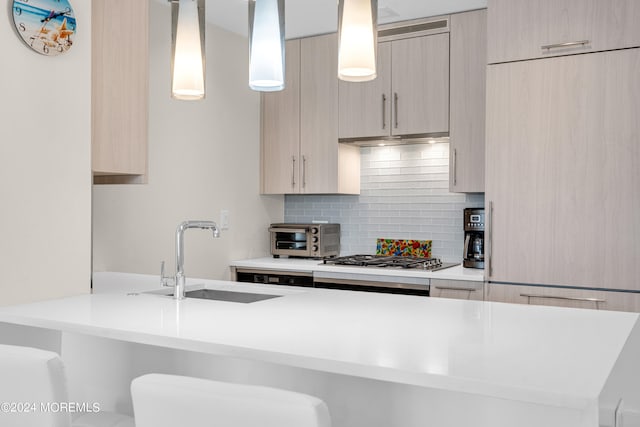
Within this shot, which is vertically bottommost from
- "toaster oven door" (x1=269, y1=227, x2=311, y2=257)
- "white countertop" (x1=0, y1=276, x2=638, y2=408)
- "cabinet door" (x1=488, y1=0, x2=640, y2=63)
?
"white countertop" (x1=0, y1=276, x2=638, y2=408)

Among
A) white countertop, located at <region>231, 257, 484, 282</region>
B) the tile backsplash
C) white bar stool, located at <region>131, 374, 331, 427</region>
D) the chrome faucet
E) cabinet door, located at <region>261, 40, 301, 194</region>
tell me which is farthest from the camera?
cabinet door, located at <region>261, 40, 301, 194</region>

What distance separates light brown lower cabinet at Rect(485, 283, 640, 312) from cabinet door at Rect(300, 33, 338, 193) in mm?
1414

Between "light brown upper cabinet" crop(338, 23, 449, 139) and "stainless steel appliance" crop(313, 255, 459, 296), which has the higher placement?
"light brown upper cabinet" crop(338, 23, 449, 139)

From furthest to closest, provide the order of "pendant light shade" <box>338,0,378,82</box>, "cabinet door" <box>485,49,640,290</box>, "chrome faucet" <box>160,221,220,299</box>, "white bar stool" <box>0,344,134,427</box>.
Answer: "cabinet door" <box>485,49,640,290</box>
"chrome faucet" <box>160,221,220,299</box>
"pendant light shade" <box>338,0,378,82</box>
"white bar stool" <box>0,344,134,427</box>

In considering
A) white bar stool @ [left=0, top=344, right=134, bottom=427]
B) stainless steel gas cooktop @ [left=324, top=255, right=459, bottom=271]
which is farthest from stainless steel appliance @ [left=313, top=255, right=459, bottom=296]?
white bar stool @ [left=0, top=344, right=134, bottom=427]

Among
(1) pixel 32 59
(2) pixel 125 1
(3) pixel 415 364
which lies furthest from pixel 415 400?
(2) pixel 125 1

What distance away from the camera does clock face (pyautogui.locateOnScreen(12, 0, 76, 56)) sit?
6.60 ft

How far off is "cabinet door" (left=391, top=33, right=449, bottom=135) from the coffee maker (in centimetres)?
59

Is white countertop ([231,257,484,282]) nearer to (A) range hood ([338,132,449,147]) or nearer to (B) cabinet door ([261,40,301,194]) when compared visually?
(B) cabinet door ([261,40,301,194])

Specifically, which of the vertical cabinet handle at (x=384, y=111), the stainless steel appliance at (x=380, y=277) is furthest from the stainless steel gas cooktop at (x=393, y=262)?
the vertical cabinet handle at (x=384, y=111)

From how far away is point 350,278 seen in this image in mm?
3697

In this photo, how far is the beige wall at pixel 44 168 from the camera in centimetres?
198

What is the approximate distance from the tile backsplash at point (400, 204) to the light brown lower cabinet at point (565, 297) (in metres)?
0.84

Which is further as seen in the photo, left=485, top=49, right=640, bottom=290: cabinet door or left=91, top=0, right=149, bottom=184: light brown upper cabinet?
left=485, top=49, right=640, bottom=290: cabinet door
